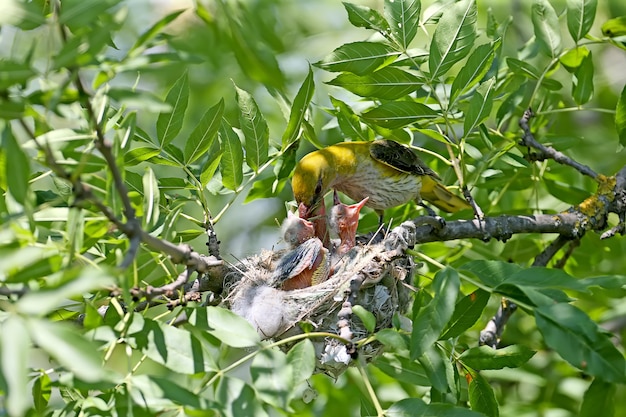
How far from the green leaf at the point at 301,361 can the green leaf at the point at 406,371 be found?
0.43 metres

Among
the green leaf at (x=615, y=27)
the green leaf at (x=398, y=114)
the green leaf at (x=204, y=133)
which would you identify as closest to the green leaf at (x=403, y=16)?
the green leaf at (x=398, y=114)

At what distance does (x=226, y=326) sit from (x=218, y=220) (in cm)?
89

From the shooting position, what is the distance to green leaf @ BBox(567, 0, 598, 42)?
3.36m

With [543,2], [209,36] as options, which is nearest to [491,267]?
[543,2]

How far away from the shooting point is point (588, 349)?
198cm

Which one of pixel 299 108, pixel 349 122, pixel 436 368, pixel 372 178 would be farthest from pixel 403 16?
pixel 372 178

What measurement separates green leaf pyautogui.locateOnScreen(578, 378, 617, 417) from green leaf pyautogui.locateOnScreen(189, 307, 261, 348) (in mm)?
1292

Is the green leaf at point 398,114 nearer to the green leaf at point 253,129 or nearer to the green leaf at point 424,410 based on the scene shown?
the green leaf at point 253,129

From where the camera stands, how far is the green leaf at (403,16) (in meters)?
2.85

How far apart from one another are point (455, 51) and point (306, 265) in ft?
4.23

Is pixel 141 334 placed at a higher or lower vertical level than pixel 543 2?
lower

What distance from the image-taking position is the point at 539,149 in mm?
3559

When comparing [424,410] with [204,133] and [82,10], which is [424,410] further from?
[82,10]

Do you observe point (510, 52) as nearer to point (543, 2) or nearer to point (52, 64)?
point (543, 2)
